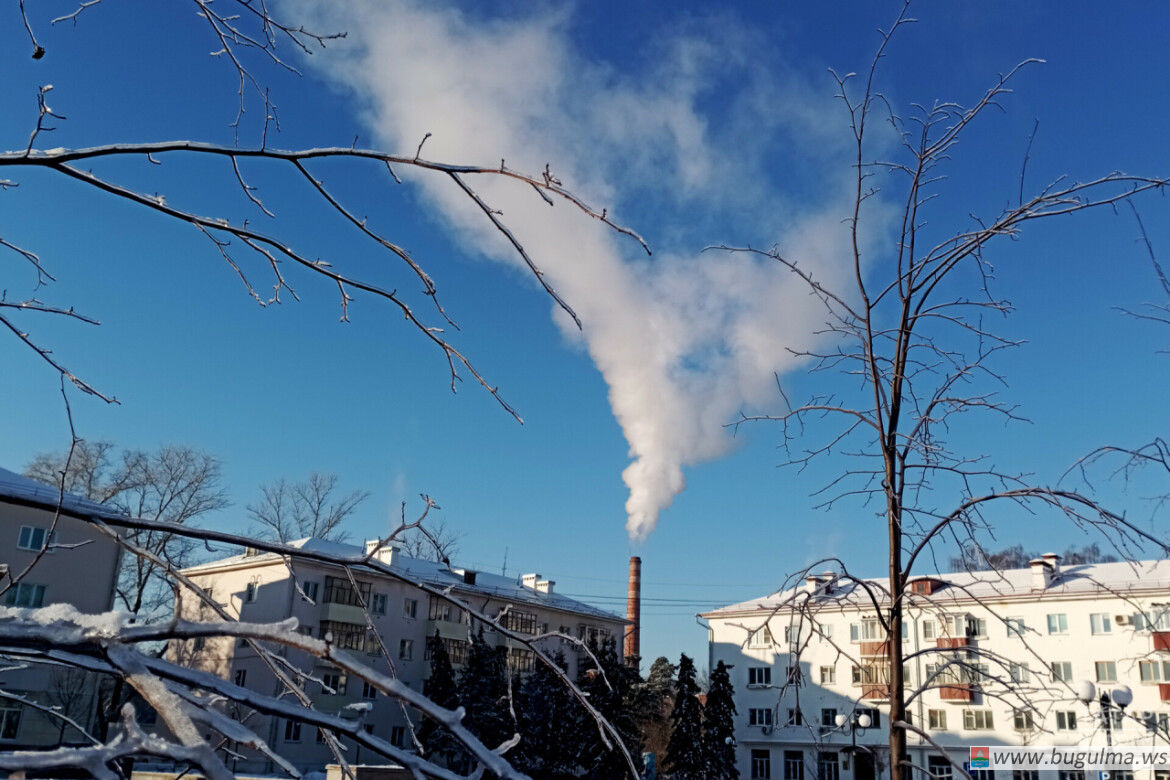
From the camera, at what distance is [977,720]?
37875 millimetres

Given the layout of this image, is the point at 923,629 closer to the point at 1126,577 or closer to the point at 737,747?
the point at 1126,577

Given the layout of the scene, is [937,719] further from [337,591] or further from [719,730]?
[337,591]

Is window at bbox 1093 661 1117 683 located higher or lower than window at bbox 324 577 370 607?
lower

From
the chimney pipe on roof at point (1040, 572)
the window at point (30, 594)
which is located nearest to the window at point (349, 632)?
the window at point (30, 594)

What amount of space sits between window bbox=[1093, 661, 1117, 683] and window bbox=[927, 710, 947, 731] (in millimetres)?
6455

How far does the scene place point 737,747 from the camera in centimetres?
4428

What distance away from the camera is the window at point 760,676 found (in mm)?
44000

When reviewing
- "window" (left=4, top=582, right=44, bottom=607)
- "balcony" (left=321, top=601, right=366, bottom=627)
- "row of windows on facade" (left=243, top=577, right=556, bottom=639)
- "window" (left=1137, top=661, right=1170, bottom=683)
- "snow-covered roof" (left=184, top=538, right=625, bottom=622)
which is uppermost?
"snow-covered roof" (left=184, top=538, right=625, bottom=622)

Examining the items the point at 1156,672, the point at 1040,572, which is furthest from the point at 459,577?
the point at 1156,672

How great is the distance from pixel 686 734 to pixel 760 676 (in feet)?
42.7

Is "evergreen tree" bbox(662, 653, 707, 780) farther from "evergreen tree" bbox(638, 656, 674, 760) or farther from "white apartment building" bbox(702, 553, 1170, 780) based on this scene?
"evergreen tree" bbox(638, 656, 674, 760)

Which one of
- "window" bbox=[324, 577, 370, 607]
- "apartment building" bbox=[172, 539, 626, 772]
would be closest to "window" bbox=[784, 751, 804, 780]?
"apartment building" bbox=[172, 539, 626, 772]

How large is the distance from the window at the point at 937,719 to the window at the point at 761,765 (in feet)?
27.2

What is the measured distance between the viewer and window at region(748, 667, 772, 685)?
4400 centimetres
